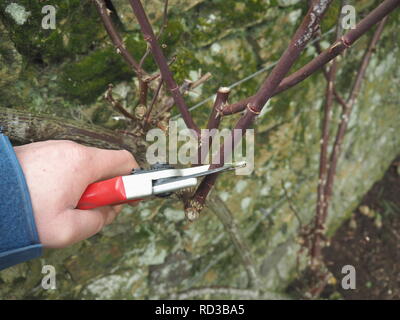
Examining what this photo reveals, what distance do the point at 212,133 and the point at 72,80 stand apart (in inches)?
16.9

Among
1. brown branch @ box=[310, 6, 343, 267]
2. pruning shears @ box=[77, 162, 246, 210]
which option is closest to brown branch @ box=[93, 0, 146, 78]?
pruning shears @ box=[77, 162, 246, 210]

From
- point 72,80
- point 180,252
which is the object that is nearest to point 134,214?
point 180,252

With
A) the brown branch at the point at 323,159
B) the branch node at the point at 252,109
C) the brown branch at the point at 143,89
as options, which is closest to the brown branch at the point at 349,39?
the branch node at the point at 252,109

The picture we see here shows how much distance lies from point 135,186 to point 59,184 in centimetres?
16

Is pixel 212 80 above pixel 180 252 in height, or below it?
above

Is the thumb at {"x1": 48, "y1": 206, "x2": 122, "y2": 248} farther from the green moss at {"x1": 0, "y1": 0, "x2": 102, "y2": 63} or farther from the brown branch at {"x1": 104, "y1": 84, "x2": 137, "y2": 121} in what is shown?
the green moss at {"x1": 0, "y1": 0, "x2": 102, "y2": 63}

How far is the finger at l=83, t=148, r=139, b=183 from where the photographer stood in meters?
0.92

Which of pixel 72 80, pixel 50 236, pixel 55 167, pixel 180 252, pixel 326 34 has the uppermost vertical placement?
pixel 326 34

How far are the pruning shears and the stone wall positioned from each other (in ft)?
1.13

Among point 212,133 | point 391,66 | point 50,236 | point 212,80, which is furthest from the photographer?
point 391,66

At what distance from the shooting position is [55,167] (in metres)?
0.86

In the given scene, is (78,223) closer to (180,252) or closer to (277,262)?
(180,252)

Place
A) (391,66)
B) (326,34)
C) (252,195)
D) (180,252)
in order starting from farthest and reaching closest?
(391,66)
(252,195)
(180,252)
(326,34)

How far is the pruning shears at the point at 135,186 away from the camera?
875 mm
